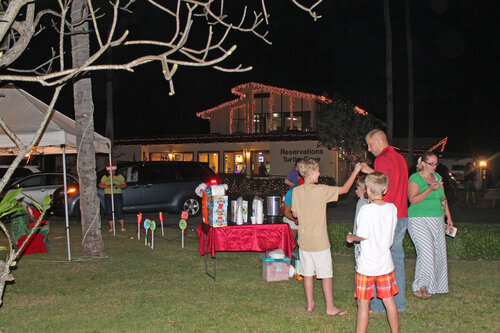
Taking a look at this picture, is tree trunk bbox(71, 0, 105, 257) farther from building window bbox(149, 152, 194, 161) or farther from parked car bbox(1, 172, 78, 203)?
building window bbox(149, 152, 194, 161)

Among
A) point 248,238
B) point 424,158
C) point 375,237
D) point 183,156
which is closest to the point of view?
point 375,237

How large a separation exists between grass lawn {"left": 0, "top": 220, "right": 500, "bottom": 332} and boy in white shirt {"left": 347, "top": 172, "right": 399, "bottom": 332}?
67 centimetres

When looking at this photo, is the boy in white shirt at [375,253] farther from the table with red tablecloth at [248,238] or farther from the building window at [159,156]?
the building window at [159,156]

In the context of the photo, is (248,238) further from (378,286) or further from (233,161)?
(233,161)

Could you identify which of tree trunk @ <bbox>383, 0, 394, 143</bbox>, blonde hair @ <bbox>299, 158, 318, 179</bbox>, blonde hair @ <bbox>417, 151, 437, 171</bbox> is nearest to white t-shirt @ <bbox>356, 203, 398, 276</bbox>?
blonde hair @ <bbox>299, 158, 318, 179</bbox>

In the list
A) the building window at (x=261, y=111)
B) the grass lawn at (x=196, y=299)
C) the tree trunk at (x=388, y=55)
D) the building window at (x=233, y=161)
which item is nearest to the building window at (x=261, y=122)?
the building window at (x=261, y=111)

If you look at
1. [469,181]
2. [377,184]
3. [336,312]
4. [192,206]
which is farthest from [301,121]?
[377,184]

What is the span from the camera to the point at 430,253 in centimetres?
607

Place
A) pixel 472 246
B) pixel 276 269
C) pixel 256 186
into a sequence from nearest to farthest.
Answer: pixel 276 269 → pixel 472 246 → pixel 256 186

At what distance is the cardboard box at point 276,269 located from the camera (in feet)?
22.8

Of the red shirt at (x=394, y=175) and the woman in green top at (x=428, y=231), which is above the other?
the red shirt at (x=394, y=175)

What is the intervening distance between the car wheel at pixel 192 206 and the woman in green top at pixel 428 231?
389 inches

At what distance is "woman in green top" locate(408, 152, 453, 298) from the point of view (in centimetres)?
607

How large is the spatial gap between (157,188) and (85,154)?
6002 millimetres
